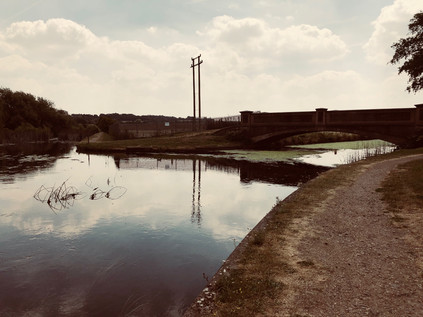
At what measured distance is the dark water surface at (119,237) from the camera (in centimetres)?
597

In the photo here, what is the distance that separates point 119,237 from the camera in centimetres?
923

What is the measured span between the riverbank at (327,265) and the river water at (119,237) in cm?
110

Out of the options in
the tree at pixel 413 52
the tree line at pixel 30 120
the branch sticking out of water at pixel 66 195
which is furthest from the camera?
the tree line at pixel 30 120

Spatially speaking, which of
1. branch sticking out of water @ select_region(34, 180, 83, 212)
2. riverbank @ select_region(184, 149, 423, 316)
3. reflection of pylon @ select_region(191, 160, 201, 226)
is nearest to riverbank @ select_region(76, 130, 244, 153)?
reflection of pylon @ select_region(191, 160, 201, 226)

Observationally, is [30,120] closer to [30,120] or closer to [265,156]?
[30,120]

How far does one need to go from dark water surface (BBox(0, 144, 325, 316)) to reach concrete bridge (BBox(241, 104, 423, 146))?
1538 centimetres

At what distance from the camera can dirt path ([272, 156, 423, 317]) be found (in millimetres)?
4535

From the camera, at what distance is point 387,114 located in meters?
30.1

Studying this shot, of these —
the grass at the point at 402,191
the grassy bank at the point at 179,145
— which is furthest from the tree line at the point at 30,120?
the grass at the point at 402,191

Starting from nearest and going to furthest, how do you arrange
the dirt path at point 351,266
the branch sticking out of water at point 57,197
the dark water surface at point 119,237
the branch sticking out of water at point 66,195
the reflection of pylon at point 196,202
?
the dirt path at point 351,266 < the dark water surface at point 119,237 < the reflection of pylon at point 196,202 < the branch sticking out of water at point 57,197 < the branch sticking out of water at point 66,195

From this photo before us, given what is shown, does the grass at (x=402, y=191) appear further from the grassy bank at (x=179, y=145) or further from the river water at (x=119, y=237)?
the grassy bank at (x=179, y=145)

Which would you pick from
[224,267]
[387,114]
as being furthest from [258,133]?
Answer: [224,267]

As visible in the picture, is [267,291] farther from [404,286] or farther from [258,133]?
[258,133]

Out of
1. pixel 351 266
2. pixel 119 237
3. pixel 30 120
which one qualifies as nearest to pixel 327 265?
pixel 351 266
